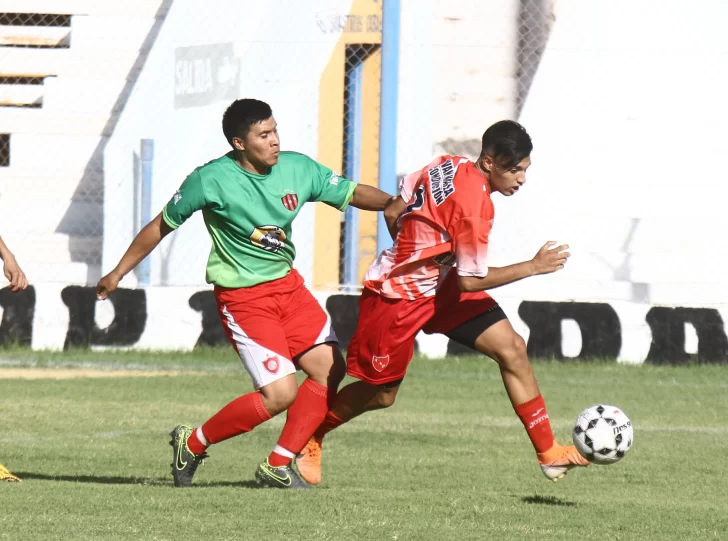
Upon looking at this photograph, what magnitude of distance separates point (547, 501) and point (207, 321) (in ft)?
22.7

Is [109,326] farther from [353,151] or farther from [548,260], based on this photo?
[548,260]

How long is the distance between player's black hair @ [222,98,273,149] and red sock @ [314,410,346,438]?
4.61 feet

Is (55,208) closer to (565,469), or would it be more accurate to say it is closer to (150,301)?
(150,301)

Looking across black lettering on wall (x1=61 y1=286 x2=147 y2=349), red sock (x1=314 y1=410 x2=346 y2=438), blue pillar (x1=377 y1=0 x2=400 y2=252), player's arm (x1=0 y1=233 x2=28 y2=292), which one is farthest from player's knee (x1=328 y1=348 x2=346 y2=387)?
black lettering on wall (x1=61 y1=286 x2=147 y2=349)

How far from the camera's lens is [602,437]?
651cm

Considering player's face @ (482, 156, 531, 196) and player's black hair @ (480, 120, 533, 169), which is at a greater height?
player's black hair @ (480, 120, 533, 169)

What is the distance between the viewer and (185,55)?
15.9m

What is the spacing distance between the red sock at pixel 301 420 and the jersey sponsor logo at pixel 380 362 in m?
0.29

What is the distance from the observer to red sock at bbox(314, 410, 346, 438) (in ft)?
22.7

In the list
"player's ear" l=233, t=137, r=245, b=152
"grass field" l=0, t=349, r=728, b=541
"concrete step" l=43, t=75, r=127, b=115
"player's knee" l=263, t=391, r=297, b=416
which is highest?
"concrete step" l=43, t=75, r=127, b=115

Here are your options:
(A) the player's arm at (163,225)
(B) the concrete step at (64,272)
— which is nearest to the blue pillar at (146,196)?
(B) the concrete step at (64,272)

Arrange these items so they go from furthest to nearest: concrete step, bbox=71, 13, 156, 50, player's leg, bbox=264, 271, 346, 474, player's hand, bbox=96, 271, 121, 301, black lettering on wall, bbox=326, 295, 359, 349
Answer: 1. concrete step, bbox=71, 13, 156, 50
2. black lettering on wall, bbox=326, 295, 359, 349
3. player's leg, bbox=264, 271, 346, 474
4. player's hand, bbox=96, 271, 121, 301

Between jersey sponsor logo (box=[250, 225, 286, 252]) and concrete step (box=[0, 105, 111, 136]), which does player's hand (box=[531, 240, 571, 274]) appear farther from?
concrete step (box=[0, 105, 111, 136])

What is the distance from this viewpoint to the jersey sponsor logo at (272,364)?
21.5 ft
